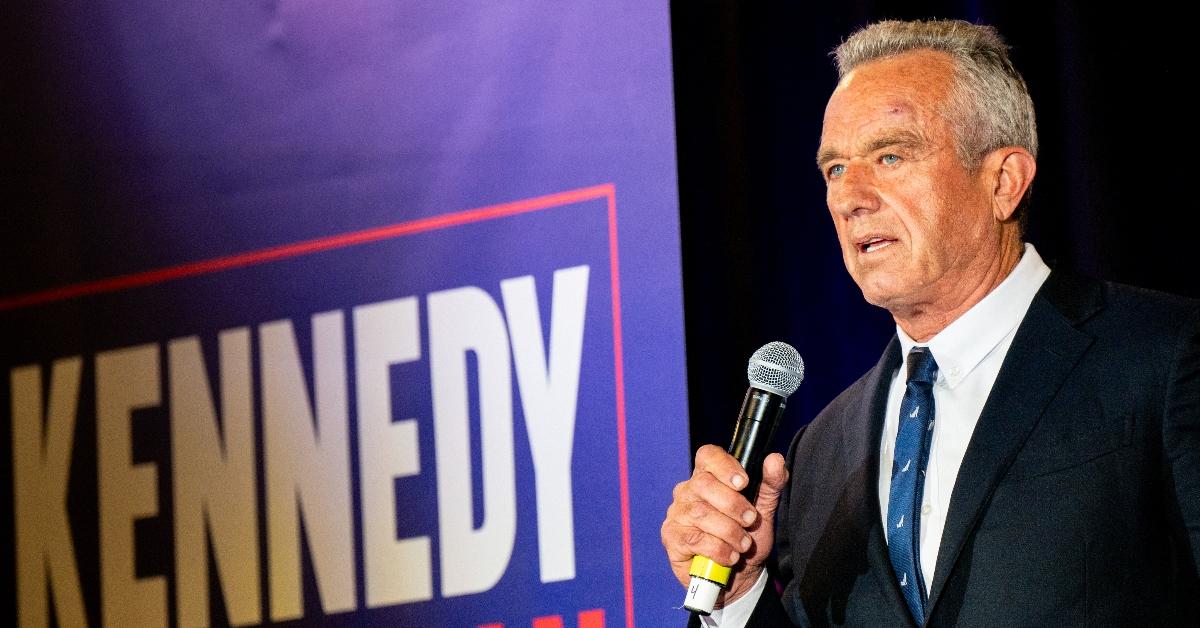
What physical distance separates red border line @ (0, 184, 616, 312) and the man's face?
666 millimetres

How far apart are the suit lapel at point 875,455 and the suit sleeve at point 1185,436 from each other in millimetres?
352

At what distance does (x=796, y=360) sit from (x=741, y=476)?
7.3 inches

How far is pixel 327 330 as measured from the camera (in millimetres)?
3016

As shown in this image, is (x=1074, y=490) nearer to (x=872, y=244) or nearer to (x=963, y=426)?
(x=963, y=426)

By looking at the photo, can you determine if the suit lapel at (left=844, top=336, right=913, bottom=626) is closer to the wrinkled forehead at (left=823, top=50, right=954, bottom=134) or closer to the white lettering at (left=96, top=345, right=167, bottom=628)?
the wrinkled forehead at (left=823, top=50, right=954, bottom=134)

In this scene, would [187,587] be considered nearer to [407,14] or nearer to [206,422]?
[206,422]

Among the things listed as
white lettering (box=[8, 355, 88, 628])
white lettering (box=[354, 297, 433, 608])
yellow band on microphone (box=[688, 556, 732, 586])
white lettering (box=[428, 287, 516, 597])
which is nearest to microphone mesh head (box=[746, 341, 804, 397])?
yellow band on microphone (box=[688, 556, 732, 586])

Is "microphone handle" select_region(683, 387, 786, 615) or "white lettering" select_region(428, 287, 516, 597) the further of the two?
"white lettering" select_region(428, 287, 516, 597)

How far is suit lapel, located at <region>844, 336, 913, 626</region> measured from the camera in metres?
1.86

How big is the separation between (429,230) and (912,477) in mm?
1300

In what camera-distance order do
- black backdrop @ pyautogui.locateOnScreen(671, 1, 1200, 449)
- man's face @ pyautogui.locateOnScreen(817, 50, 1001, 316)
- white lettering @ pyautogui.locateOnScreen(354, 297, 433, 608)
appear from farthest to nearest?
white lettering @ pyautogui.locateOnScreen(354, 297, 433, 608) → black backdrop @ pyautogui.locateOnScreen(671, 1, 1200, 449) → man's face @ pyautogui.locateOnScreen(817, 50, 1001, 316)

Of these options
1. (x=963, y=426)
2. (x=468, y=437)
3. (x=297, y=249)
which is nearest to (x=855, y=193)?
(x=963, y=426)

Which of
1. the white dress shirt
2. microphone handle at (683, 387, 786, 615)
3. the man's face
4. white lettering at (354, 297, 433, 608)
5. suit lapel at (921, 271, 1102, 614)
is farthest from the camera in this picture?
white lettering at (354, 297, 433, 608)

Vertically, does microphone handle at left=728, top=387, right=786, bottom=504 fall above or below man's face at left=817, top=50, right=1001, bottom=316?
below
